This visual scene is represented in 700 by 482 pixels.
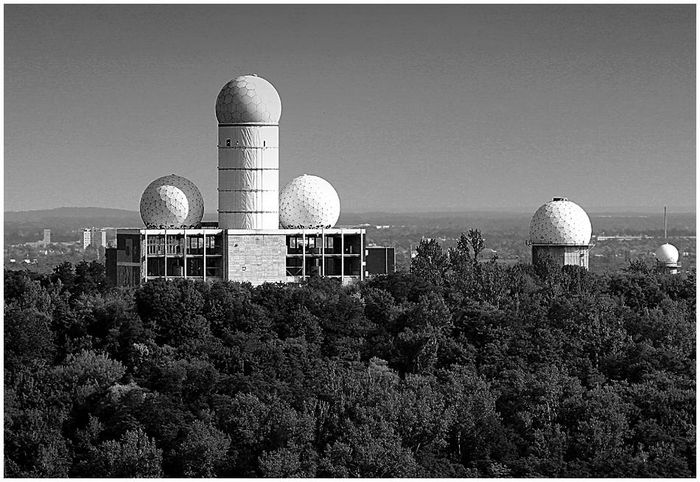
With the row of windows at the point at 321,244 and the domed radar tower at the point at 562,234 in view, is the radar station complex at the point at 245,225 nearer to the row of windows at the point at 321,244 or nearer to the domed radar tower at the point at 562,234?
the row of windows at the point at 321,244

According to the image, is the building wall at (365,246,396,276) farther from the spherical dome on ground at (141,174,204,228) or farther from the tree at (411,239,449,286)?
the spherical dome on ground at (141,174,204,228)

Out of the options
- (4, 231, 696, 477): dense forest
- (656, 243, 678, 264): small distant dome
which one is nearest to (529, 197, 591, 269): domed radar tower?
(4, 231, 696, 477): dense forest

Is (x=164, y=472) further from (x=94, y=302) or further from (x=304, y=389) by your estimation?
(x=94, y=302)

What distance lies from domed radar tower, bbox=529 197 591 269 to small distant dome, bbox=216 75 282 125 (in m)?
11.9

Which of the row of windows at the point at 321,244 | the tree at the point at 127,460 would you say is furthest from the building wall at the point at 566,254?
the tree at the point at 127,460

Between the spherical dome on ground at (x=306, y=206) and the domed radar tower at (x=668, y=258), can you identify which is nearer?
the spherical dome on ground at (x=306, y=206)

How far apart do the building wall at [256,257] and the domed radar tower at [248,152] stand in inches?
22.0

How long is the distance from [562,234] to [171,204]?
545 inches

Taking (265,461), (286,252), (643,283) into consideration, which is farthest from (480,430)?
(643,283)

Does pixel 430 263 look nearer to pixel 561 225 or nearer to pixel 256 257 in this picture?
pixel 561 225

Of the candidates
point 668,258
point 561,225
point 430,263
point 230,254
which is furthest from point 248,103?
point 668,258

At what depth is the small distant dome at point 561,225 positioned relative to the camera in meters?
55.9

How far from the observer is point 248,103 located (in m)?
48.2

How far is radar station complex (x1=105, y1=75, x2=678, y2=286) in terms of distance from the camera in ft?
159
